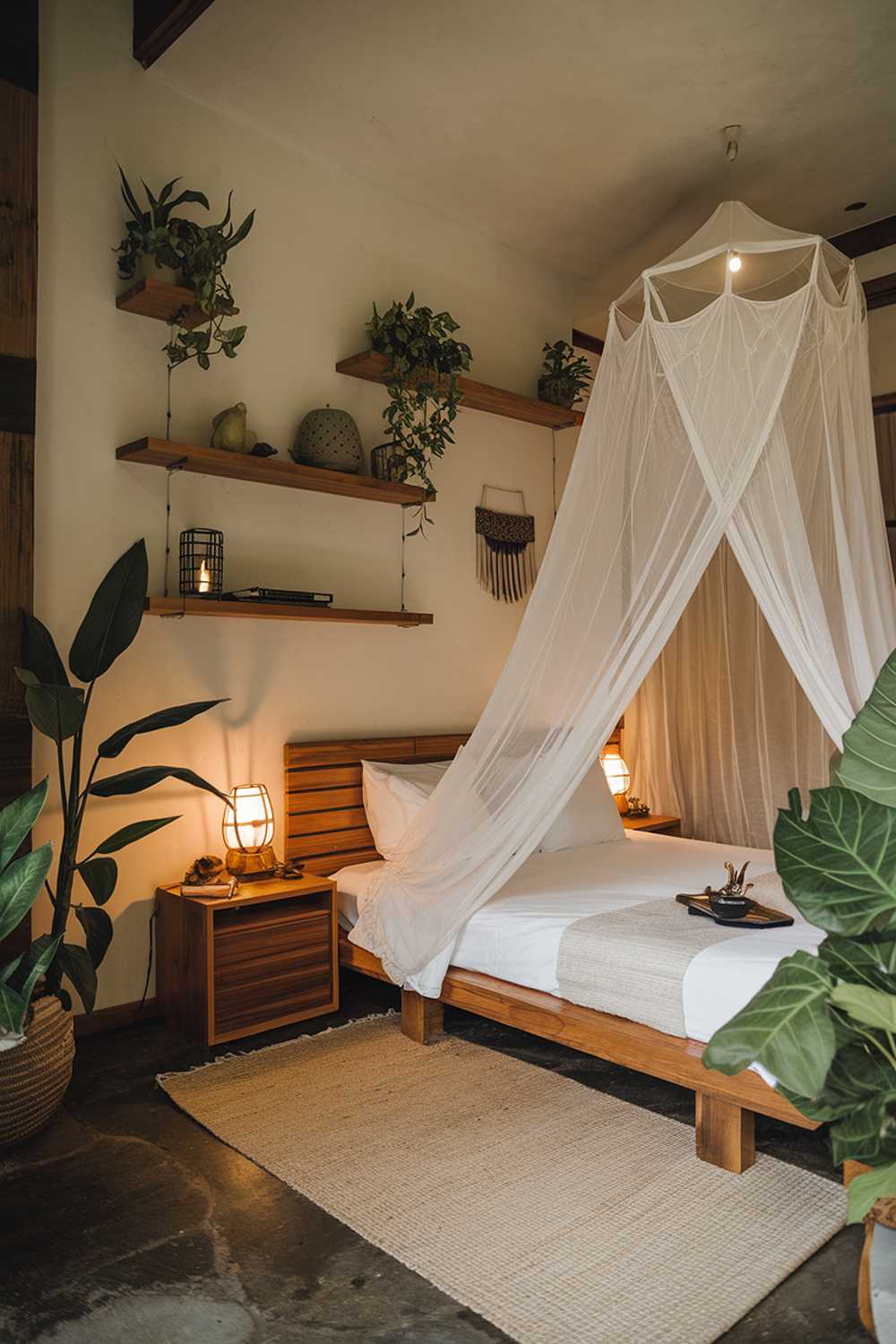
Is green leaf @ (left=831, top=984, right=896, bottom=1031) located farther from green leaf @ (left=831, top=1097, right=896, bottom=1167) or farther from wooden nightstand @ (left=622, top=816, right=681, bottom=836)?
wooden nightstand @ (left=622, top=816, right=681, bottom=836)

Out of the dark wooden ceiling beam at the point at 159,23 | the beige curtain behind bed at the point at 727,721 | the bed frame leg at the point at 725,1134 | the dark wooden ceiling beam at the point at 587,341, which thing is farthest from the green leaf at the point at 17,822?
the dark wooden ceiling beam at the point at 587,341

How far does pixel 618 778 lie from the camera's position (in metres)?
4.88

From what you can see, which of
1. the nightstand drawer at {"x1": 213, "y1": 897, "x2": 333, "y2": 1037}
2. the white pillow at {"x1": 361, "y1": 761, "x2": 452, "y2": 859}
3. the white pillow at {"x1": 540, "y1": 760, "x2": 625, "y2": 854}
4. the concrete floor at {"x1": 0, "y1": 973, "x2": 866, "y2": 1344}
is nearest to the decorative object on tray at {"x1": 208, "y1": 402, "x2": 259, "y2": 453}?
the white pillow at {"x1": 361, "y1": 761, "x2": 452, "y2": 859}

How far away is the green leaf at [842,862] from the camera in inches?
52.4

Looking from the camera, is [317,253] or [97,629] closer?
[97,629]

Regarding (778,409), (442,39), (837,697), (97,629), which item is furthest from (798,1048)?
(442,39)

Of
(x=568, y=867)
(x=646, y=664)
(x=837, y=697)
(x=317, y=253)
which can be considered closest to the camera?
(x=837, y=697)

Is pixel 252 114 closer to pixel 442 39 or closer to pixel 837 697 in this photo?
pixel 442 39

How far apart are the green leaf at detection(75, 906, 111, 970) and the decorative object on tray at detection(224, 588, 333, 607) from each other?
1.17 m

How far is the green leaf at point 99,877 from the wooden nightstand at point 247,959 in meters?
0.42

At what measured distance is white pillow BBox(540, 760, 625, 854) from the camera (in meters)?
3.97

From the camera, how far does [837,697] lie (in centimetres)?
252

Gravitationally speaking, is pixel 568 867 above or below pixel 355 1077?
above

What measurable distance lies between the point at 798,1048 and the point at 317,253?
11.9ft
